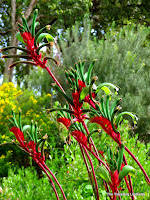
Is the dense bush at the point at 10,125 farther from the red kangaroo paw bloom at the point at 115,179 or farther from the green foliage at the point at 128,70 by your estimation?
the red kangaroo paw bloom at the point at 115,179

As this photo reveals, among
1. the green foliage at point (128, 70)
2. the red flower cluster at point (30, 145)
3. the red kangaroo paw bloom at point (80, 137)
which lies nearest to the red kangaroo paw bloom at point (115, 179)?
the red kangaroo paw bloom at point (80, 137)

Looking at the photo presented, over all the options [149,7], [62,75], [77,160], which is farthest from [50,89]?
[149,7]

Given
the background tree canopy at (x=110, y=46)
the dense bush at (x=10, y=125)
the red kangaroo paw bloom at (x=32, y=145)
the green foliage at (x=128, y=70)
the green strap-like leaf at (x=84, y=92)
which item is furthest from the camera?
the background tree canopy at (x=110, y=46)

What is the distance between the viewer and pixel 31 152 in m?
0.75

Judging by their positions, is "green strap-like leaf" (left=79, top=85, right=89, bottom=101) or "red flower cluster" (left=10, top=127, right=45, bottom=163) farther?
"red flower cluster" (left=10, top=127, right=45, bottom=163)

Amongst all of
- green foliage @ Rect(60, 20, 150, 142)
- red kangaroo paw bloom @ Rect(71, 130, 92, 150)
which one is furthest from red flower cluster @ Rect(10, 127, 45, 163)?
green foliage @ Rect(60, 20, 150, 142)

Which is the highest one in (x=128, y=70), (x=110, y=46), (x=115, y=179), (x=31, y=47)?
(x=110, y=46)

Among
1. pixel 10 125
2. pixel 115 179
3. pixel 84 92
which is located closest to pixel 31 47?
pixel 84 92

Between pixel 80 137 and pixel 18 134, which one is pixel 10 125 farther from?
pixel 80 137

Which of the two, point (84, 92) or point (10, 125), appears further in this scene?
point (10, 125)

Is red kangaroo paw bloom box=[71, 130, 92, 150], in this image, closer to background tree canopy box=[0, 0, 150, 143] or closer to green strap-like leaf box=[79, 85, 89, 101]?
green strap-like leaf box=[79, 85, 89, 101]

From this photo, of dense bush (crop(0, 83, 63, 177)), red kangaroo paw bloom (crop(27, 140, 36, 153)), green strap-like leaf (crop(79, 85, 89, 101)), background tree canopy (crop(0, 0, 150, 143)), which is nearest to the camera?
green strap-like leaf (crop(79, 85, 89, 101))

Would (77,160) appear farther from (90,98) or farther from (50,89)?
(50,89)

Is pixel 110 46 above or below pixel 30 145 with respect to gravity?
above
